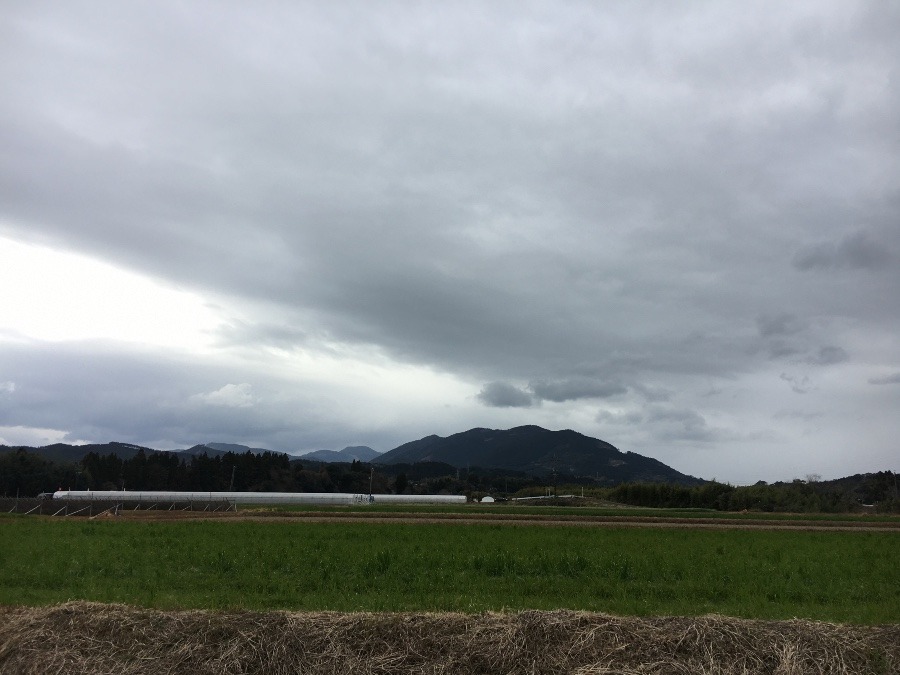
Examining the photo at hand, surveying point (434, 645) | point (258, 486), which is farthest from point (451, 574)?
point (258, 486)

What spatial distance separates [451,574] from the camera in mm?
24031

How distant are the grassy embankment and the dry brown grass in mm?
2274

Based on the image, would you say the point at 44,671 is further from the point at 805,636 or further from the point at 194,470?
the point at 194,470

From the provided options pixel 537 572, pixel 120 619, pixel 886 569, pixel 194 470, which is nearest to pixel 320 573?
pixel 537 572

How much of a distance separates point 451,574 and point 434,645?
1156 centimetres

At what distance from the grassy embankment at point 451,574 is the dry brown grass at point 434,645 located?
2.27 meters

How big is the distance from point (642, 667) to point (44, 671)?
1096 cm

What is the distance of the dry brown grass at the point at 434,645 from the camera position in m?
12.4

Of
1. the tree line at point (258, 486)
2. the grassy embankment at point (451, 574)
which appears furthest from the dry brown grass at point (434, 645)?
the tree line at point (258, 486)

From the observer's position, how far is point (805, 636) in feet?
43.1

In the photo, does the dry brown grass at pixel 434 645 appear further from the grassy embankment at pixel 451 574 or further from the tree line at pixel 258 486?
the tree line at pixel 258 486

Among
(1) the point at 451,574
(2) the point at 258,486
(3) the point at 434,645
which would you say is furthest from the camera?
(2) the point at 258,486

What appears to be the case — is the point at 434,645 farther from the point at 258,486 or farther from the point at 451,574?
the point at 258,486

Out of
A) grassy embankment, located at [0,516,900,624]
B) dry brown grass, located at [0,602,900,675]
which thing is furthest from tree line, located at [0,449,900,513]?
dry brown grass, located at [0,602,900,675]
